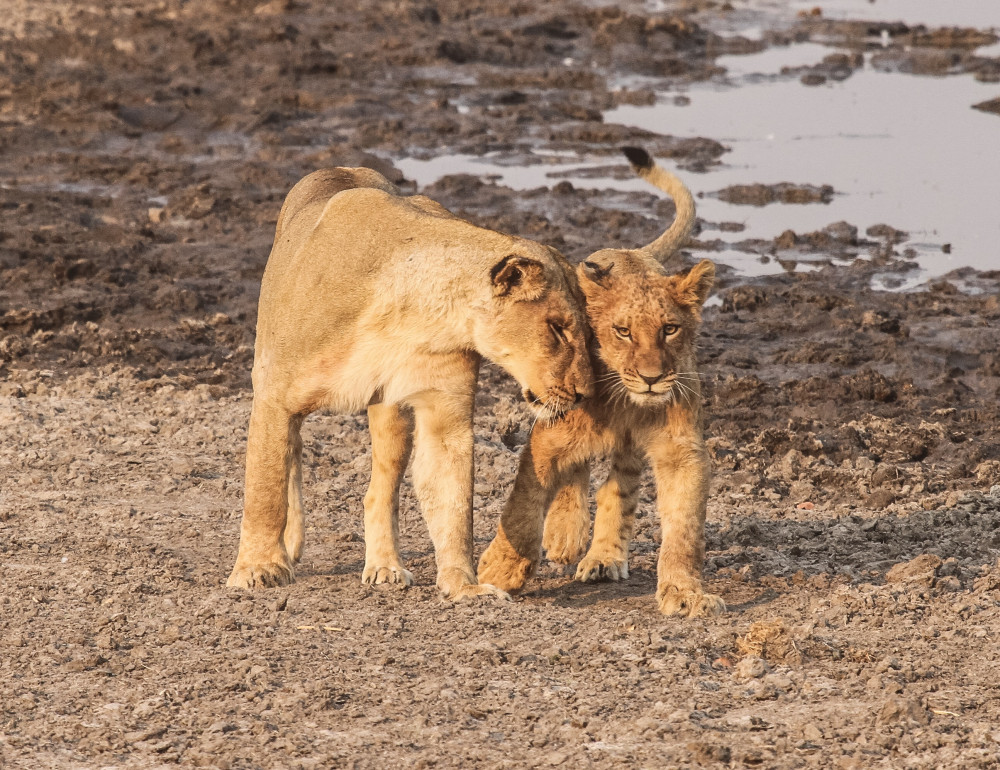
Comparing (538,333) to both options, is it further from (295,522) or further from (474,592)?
(295,522)

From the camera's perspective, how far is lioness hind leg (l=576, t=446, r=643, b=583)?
6.57 m

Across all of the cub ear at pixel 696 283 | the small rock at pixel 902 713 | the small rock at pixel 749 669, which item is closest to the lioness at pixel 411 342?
the cub ear at pixel 696 283

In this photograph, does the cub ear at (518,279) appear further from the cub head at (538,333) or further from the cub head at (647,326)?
the cub head at (647,326)

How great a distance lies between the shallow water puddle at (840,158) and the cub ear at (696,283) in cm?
677

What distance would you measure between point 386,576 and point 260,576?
527 millimetres

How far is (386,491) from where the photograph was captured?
646cm

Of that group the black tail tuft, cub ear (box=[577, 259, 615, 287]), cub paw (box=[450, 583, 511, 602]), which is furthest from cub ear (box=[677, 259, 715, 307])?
cub paw (box=[450, 583, 511, 602])

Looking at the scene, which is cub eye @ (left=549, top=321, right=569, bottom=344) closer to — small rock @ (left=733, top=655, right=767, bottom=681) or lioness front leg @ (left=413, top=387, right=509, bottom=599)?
lioness front leg @ (left=413, top=387, right=509, bottom=599)

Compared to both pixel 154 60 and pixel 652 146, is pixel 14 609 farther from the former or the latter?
pixel 154 60

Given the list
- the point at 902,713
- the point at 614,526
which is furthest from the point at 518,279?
the point at 902,713

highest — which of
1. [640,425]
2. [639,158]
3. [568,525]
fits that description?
[639,158]

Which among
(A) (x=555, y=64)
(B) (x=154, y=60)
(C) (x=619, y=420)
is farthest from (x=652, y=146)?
(C) (x=619, y=420)

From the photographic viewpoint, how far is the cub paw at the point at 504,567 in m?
6.15

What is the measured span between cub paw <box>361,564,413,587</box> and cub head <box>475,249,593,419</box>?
43.5 inches
